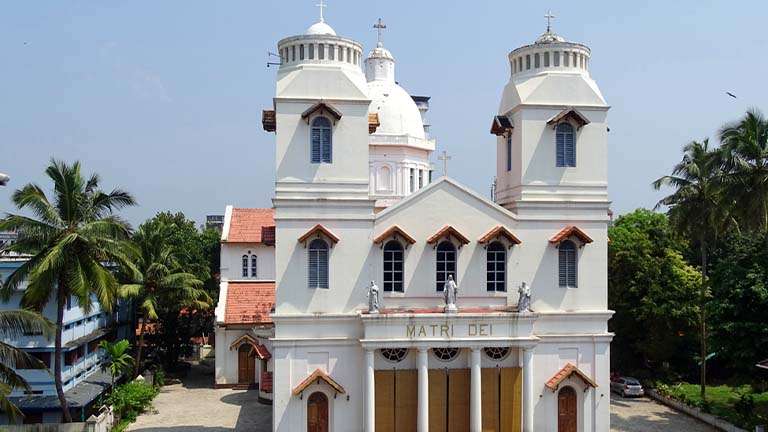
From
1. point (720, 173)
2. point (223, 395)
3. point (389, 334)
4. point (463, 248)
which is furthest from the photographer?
point (223, 395)

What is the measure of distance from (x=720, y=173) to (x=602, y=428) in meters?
9.94

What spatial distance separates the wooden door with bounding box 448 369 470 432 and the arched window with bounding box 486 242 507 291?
2884mm

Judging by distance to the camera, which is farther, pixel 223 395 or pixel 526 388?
pixel 223 395

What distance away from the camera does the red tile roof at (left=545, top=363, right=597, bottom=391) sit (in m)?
22.9

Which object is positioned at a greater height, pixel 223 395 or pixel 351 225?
pixel 351 225

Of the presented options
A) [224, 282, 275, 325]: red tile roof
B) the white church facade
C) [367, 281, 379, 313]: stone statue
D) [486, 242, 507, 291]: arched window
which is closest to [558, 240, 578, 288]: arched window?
the white church facade

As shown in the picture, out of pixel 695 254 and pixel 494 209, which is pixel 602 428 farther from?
pixel 695 254

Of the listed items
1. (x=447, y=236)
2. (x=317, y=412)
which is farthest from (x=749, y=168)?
(x=317, y=412)

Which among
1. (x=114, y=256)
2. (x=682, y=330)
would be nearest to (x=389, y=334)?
(x=114, y=256)

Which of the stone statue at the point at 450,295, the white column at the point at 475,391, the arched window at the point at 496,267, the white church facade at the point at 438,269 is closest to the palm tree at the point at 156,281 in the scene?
the white church facade at the point at 438,269

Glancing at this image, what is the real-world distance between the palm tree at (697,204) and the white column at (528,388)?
34.3 feet

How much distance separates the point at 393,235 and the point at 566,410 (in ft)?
26.0

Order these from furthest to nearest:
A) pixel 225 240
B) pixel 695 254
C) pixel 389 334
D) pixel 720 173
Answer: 1. pixel 695 254
2. pixel 225 240
3. pixel 720 173
4. pixel 389 334

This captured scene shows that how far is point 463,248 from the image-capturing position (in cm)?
2320
